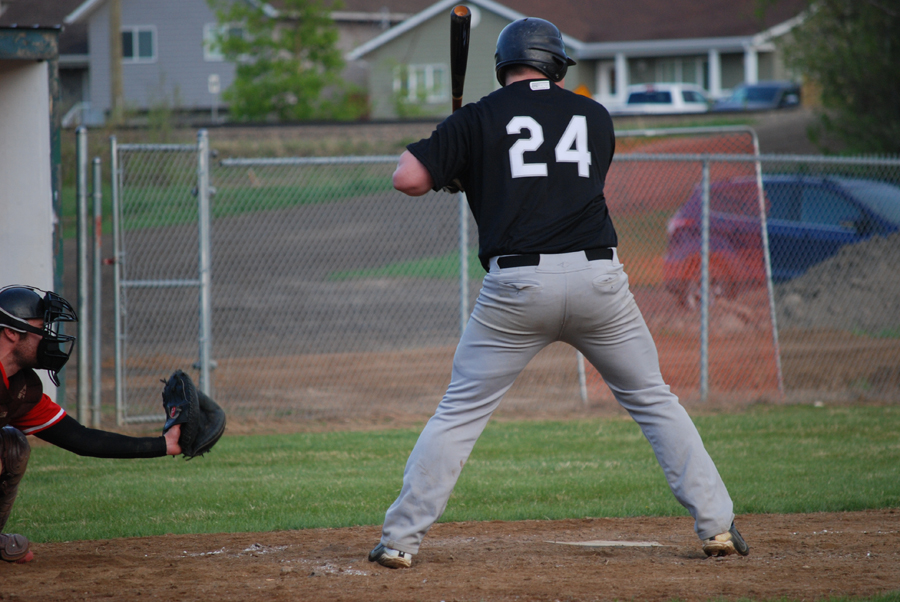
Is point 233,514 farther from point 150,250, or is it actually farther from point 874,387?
point 150,250

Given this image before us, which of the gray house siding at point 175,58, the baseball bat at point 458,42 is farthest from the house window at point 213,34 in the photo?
the baseball bat at point 458,42

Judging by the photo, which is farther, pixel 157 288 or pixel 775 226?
pixel 157 288

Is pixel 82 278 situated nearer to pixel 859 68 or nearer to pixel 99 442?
pixel 99 442

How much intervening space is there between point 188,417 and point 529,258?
1602mm

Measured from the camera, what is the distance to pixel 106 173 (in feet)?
64.0

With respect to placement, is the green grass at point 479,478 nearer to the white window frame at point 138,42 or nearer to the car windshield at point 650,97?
the car windshield at point 650,97

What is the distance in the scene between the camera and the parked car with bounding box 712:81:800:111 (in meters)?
30.3

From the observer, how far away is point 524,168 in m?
3.71

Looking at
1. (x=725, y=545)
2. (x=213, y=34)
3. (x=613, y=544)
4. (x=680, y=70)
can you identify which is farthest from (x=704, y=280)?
(x=680, y=70)

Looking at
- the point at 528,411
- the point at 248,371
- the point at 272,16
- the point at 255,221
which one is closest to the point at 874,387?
the point at 528,411

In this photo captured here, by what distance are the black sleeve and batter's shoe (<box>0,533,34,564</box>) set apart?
1.79ft

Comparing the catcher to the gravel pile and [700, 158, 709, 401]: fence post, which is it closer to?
[700, 158, 709, 401]: fence post

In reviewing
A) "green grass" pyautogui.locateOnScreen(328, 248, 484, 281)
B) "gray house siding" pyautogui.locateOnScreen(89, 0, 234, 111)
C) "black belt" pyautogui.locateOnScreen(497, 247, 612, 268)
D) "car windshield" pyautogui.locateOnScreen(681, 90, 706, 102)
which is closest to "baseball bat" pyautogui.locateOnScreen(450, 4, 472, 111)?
"black belt" pyautogui.locateOnScreen(497, 247, 612, 268)

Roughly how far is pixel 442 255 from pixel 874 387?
389 inches
